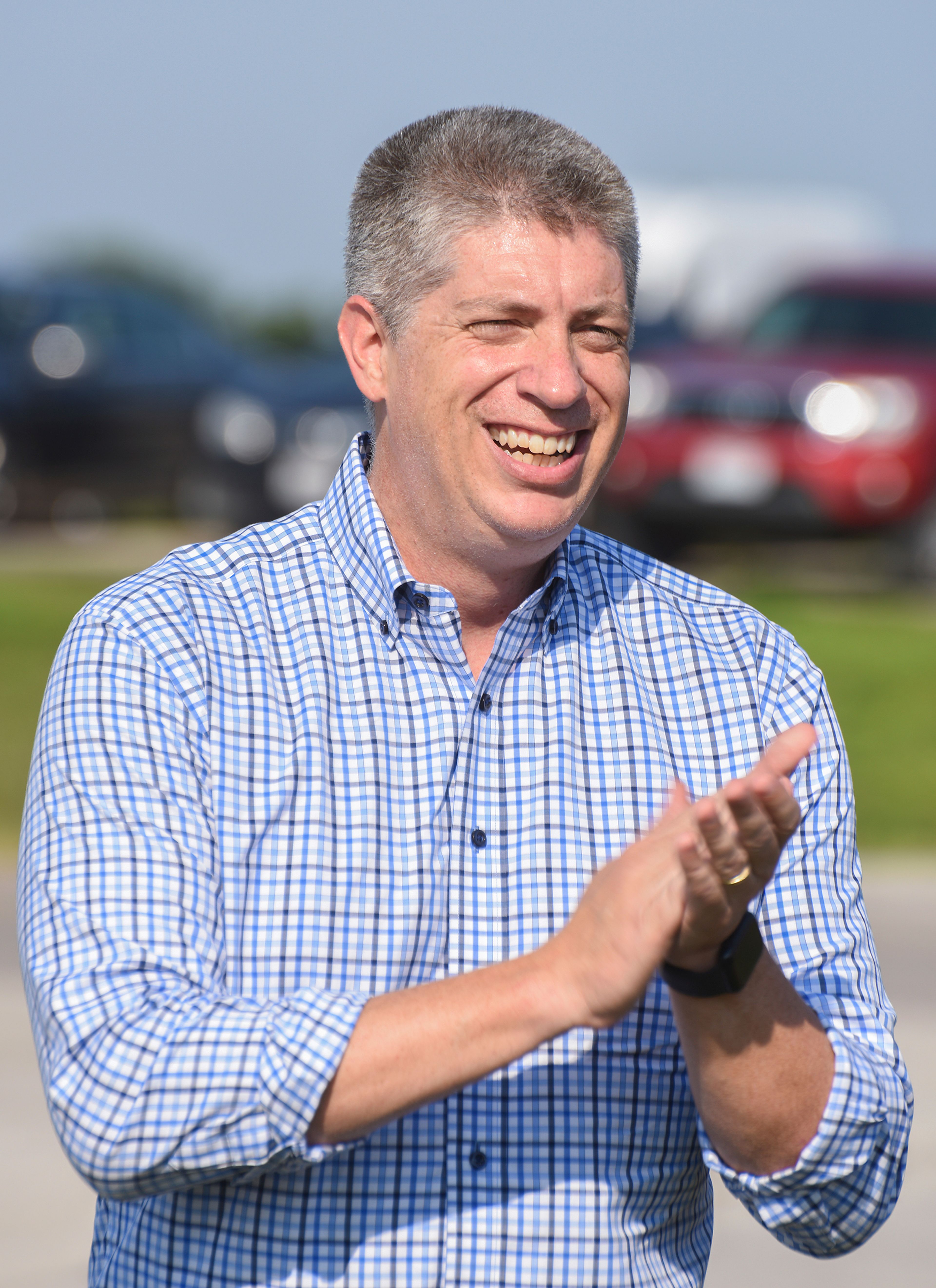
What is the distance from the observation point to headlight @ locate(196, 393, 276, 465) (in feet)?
37.2

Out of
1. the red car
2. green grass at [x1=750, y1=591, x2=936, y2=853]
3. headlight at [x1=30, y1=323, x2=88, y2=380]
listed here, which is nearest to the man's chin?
green grass at [x1=750, y1=591, x2=936, y2=853]

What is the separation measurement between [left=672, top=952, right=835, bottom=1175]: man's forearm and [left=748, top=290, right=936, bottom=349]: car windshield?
9318mm

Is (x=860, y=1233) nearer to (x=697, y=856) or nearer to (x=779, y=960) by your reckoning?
(x=779, y=960)

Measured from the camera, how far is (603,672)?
209 cm

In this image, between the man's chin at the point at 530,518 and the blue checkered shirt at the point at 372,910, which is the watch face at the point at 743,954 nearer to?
the blue checkered shirt at the point at 372,910

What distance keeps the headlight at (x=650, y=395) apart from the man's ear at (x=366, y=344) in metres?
8.20

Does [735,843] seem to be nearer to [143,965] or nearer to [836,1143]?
[836,1143]

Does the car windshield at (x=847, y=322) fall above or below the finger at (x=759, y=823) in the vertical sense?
above

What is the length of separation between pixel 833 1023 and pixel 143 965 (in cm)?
74

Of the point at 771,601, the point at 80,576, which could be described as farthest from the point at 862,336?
the point at 80,576

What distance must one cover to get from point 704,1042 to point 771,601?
25.8 ft

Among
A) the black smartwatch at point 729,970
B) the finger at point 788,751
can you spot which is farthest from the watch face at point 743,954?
the finger at point 788,751

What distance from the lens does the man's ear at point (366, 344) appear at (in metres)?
2.15

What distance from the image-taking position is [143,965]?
1.69 m
